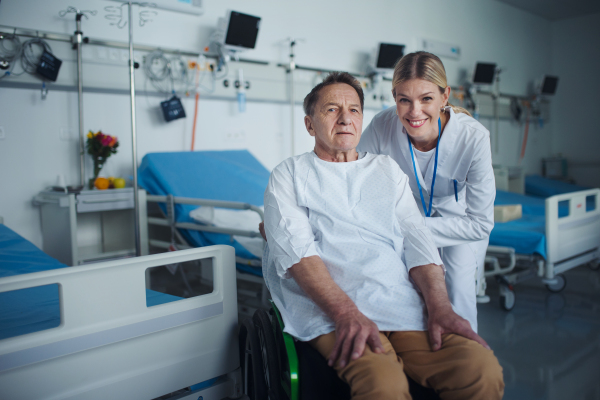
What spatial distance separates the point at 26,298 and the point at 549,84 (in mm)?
7954

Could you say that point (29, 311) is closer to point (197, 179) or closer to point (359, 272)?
point (359, 272)

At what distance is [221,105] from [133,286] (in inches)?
123

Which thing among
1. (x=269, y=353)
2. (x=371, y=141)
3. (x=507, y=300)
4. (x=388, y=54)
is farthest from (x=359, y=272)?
(x=388, y=54)

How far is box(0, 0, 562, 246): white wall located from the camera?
316cm

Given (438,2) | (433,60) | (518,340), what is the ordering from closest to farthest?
(433,60)
(518,340)
(438,2)

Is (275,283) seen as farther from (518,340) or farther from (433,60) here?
(518,340)

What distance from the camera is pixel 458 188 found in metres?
1.87

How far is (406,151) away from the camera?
1804mm

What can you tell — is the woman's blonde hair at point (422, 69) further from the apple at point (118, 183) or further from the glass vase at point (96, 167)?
the glass vase at point (96, 167)

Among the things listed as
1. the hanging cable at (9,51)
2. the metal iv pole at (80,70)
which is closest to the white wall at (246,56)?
the metal iv pole at (80,70)

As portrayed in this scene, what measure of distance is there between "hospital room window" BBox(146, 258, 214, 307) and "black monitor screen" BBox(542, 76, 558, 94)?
6552 mm

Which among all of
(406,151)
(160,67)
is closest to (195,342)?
(406,151)

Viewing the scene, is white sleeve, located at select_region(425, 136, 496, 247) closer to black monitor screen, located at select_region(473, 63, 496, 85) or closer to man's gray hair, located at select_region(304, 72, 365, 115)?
man's gray hair, located at select_region(304, 72, 365, 115)

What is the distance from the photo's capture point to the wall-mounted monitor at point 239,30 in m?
3.79
